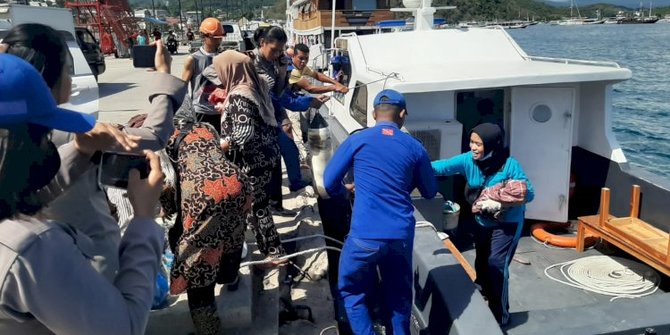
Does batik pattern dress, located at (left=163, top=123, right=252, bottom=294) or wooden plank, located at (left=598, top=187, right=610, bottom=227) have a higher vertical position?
batik pattern dress, located at (left=163, top=123, right=252, bottom=294)

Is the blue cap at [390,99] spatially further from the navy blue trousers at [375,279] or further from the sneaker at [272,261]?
the sneaker at [272,261]

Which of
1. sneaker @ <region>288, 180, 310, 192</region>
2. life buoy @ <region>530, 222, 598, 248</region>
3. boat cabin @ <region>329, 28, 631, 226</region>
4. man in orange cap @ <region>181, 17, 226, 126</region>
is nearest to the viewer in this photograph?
man in orange cap @ <region>181, 17, 226, 126</region>

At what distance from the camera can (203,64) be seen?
4.25 metres

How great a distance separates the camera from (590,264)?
4500mm

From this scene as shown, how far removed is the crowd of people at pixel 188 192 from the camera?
1.11 meters

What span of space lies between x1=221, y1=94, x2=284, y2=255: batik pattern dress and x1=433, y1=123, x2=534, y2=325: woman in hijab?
4.61 ft

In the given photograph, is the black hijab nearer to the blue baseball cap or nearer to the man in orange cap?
the man in orange cap

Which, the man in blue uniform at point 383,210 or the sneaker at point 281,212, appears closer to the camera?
the man in blue uniform at point 383,210

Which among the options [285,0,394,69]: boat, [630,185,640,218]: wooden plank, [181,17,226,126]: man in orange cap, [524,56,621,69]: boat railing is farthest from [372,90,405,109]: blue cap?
[285,0,394,69]: boat

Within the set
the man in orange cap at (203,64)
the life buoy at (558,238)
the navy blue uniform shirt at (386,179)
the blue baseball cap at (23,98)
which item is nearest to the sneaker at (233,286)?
the navy blue uniform shirt at (386,179)

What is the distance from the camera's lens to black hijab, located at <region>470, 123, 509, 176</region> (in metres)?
3.34

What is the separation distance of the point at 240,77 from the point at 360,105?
2.18 meters

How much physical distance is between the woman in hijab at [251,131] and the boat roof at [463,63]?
1.20 metres

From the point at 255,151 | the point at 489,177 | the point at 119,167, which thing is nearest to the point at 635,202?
the point at 489,177
